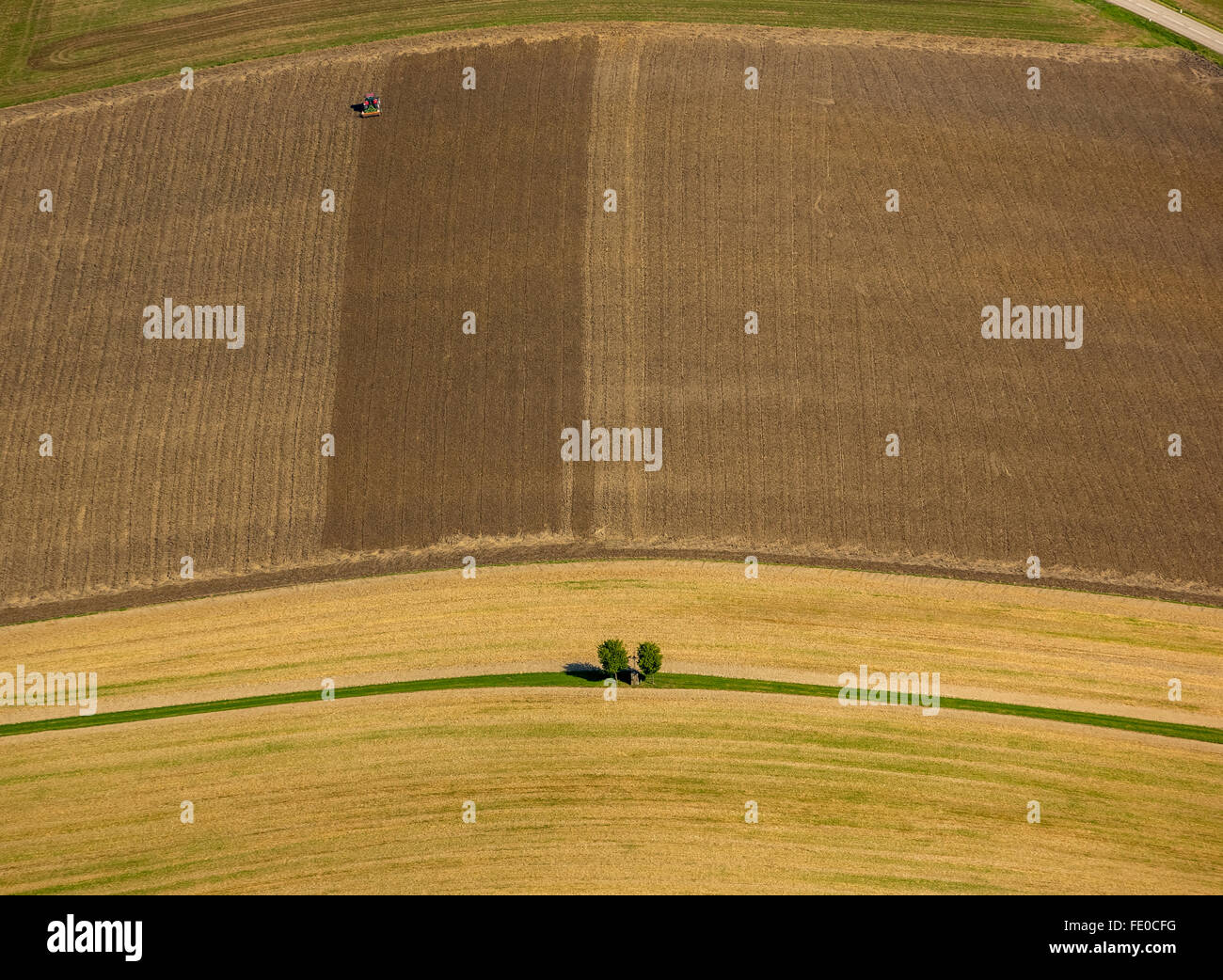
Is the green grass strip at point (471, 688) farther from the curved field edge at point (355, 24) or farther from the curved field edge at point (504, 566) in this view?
the curved field edge at point (355, 24)

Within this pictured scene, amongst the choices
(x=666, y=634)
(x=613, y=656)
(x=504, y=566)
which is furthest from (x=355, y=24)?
(x=613, y=656)

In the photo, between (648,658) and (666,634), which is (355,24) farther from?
(648,658)

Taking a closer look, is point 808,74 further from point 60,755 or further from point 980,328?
point 60,755

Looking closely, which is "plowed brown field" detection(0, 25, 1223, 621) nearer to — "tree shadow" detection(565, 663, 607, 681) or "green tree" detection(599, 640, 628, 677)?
"tree shadow" detection(565, 663, 607, 681)

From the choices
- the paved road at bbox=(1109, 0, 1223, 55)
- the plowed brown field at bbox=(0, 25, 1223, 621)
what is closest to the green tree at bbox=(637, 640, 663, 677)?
the plowed brown field at bbox=(0, 25, 1223, 621)

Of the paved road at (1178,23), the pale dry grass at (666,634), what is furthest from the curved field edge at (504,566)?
the paved road at (1178,23)

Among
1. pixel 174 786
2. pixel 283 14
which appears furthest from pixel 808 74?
pixel 174 786
